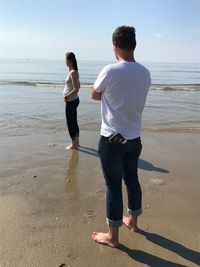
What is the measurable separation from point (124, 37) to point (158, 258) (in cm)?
200

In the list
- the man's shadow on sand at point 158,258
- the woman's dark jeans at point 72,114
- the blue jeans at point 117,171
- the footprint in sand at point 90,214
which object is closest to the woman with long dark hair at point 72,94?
the woman's dark jeans at point 72,114

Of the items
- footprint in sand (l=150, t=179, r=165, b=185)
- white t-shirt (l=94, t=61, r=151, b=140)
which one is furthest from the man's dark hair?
footprint in sand (l=150, t=179, r=165, b=185)

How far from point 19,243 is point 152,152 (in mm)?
4061

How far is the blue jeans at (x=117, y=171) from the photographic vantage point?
11.3 feet

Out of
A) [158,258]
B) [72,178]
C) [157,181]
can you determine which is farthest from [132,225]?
[72,178]

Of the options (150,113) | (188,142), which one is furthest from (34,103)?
(188,142)

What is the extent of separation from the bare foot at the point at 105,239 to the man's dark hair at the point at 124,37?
1.80 metres

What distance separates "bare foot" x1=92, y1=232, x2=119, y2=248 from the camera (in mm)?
3643

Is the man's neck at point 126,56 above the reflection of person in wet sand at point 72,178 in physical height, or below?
above

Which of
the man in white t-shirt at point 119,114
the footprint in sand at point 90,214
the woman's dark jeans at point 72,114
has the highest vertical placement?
the man in white t-shirt at point 119,114

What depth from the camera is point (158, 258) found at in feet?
11.4

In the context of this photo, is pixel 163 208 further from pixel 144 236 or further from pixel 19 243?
pixel 19 243

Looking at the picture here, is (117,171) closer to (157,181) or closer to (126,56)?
(126,56)

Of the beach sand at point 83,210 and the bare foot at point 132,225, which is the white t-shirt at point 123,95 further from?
the beach sand at point 83,210
